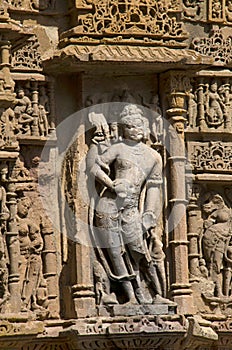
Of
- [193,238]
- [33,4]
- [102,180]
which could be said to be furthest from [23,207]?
[33,4]

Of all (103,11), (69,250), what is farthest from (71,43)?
(69,250)

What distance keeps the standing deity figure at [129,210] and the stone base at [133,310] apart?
0.10m

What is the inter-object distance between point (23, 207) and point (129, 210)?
88cm

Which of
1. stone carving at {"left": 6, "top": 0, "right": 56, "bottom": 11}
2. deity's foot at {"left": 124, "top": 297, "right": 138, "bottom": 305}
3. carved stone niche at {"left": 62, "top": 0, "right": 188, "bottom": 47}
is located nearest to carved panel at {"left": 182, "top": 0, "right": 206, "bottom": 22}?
carved stone niche at {"left": 62, "top": 0, "right": 188, "bottom": 47}

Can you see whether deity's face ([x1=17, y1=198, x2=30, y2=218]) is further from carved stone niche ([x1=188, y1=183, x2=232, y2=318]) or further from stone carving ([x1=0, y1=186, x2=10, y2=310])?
carved stone niche ([x1=188, y1=183, x2=232, y2=318])

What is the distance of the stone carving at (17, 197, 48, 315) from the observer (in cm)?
2152

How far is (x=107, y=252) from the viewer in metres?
21.6

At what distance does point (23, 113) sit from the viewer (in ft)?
70.7

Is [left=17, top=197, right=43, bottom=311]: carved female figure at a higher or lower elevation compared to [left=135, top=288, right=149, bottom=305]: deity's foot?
higher

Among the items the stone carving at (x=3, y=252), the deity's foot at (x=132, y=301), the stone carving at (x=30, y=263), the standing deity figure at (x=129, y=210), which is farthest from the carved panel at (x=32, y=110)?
the deity's foot at (x=132, y=301)

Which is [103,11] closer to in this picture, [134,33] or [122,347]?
[134,33]

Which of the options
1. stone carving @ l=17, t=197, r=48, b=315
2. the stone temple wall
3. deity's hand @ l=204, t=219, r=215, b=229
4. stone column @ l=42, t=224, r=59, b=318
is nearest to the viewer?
the stone temple wall

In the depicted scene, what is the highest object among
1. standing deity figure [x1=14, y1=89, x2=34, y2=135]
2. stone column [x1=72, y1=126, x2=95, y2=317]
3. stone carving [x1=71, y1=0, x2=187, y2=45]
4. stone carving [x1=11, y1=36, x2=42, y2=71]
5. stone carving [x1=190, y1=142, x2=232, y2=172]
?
stone carving [x1=71, y1=0, x2=187, y2=45]

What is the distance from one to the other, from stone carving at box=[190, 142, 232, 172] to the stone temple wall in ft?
0.21
